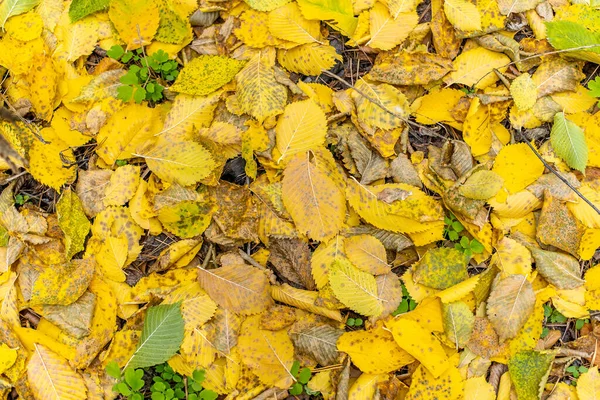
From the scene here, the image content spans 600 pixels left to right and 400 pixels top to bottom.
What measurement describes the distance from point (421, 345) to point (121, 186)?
4.66 feet

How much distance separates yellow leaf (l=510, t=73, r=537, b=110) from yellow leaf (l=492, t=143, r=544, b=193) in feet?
0.60

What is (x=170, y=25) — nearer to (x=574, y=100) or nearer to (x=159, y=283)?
(x=159, y=283)

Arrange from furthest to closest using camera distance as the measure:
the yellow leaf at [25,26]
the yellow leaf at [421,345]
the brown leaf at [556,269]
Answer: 1. the yellow leaf at [25,26]
2. the brown leaf at [556,269]
3. the yellow leaf at [421,345]

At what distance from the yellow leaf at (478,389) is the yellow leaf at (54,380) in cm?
161

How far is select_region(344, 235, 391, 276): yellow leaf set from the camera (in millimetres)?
2379

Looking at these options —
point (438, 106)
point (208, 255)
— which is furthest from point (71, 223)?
point (438, 106)

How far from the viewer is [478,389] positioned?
A: 7.73ft

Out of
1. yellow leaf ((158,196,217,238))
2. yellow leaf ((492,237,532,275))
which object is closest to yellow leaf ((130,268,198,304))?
yellow leaf ((158,196,217,238))

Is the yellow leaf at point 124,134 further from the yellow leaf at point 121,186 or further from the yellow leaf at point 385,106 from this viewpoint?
the yellow leaf at point 385,106

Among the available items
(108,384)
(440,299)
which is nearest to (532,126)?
(440,299)

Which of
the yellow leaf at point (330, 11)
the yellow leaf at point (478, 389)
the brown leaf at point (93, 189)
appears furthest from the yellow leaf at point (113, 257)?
the yellow leaf at point (478, 389)

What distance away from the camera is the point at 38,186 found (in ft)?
8.28

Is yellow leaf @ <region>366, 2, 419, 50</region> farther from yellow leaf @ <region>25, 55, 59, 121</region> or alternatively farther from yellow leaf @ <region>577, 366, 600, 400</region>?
→ yellow leaf @ <region>577, 366, 600, 400</region>

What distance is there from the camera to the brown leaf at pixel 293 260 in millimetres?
2410
